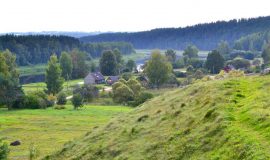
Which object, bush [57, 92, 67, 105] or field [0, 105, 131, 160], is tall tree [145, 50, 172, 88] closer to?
bush [57, 92, 67, 105]

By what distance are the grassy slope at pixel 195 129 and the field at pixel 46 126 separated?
1927 centimetres

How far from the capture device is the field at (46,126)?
62.2 meters

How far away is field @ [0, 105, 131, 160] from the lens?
62.2 metres

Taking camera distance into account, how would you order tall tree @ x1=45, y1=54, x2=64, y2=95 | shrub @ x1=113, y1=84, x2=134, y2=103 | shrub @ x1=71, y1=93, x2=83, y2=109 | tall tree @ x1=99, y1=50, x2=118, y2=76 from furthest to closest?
tall tree @ x1=99, y1=50, x2=118, y2=76
tall tree @ x1=45, y1=54, x2=64, y2=95
shrub @ x1=113, y1=84, x2=134, y2=103
shrub @ x1=71, y1=93, x2=83, y2=109

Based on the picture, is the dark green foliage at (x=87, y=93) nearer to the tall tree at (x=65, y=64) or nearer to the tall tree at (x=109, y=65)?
the tall tree at (x=65, y=64)

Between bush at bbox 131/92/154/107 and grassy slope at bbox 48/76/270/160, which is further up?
grassy slope at bbox 48/76/270/160

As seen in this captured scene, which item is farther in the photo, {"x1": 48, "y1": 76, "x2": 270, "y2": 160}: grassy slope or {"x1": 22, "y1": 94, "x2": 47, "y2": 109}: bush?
{"x1": 22, "y1": 94, "x2": 47, "y2": 109}: bush

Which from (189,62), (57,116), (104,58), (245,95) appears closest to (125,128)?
(245,95)

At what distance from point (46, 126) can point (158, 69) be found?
5853cm

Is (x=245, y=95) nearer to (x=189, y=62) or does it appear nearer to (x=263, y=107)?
(x=263, y=107)

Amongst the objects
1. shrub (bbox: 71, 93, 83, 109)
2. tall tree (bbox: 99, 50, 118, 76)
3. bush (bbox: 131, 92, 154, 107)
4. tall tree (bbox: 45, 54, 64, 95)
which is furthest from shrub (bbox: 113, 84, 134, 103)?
tall tree (bbox: 99, 50, 118, 76)

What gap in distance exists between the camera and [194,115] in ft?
105

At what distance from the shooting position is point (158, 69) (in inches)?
5217

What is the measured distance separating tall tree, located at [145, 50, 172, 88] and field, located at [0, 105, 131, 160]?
32875mm
